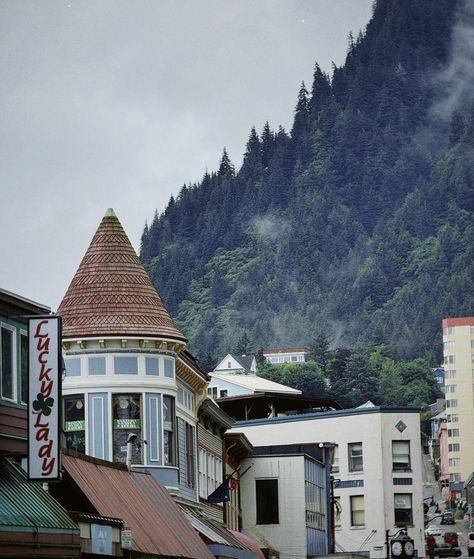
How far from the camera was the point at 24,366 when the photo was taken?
28188 millimetres

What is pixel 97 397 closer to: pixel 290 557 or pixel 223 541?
pixel 223 541

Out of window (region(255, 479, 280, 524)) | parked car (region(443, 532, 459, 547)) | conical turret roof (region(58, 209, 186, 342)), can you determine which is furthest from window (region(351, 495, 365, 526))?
conical turret roof (region(58, 209, 186, 342))

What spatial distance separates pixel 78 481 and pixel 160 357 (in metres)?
12.5

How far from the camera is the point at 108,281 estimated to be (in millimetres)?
43719

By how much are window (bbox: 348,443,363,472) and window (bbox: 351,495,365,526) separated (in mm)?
1609

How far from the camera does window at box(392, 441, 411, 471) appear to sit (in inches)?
3900

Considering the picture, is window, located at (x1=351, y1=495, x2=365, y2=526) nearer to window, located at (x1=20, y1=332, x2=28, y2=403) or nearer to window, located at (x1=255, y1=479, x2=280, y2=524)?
window, located at (x1=255, y1=479, x2=280, y2=524)

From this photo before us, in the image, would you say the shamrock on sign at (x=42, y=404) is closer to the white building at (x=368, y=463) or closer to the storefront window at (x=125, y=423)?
the storefront window at (x=125, y=423)

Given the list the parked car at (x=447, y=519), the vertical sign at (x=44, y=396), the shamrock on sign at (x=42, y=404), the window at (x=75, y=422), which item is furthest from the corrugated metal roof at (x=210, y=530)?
the parked car at (x=447, y=519)

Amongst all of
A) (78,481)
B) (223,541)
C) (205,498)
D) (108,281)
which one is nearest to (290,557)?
(205,498)

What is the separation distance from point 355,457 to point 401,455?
272 cm

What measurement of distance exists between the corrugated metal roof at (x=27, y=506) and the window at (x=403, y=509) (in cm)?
7120

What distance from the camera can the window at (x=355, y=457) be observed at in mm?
98750

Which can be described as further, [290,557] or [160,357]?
[290,557]
